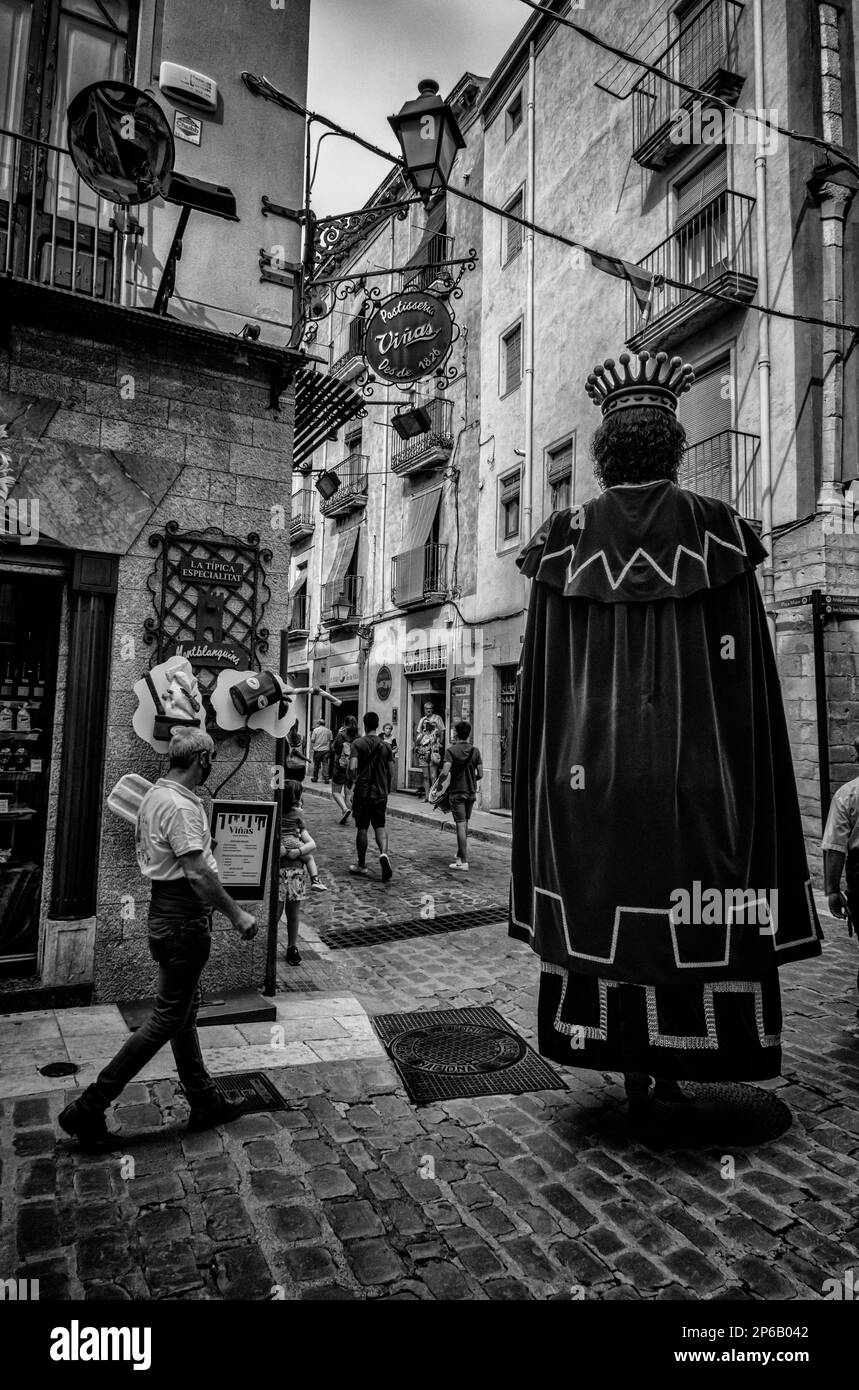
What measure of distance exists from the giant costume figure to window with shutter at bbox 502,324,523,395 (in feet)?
56.6

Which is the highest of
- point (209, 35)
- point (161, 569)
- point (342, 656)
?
point (209, 35)

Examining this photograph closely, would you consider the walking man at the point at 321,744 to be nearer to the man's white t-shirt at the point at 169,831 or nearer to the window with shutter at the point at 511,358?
the window with shutter at the point at 511,358

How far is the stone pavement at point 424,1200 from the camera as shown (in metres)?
2.62

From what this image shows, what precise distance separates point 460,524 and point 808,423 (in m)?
11.1

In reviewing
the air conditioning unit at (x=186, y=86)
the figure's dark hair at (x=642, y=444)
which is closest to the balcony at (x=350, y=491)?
the air conditioning unit at (x=186, y=86)

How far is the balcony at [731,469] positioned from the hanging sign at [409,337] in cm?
537

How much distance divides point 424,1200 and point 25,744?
13.1 feet

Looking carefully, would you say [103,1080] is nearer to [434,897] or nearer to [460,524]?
[434,897]

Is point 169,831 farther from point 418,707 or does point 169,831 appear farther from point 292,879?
point 418,707

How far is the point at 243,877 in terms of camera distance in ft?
17.7

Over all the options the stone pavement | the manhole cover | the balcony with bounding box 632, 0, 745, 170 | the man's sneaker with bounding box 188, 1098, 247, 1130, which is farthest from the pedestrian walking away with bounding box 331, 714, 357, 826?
the balcony with bounding box 632, 0, 745, 170

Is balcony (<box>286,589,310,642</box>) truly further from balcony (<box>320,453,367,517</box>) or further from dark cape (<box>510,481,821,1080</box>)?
dark cape (<box>510,481,821,1080</box>)

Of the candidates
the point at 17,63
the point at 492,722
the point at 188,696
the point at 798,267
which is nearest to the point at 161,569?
the point at 188,696
